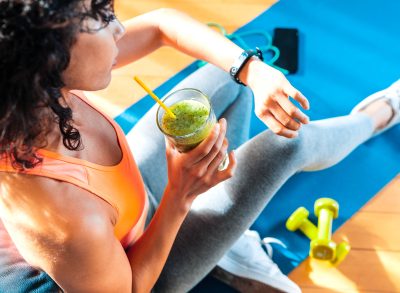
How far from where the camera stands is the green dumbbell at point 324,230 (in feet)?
4.09

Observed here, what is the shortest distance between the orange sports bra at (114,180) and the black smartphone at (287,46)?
866mm

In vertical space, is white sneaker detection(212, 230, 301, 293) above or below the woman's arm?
below

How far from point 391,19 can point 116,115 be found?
102 centimetres

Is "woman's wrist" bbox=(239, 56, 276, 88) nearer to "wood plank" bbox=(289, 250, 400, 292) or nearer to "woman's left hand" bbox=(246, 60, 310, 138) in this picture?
"woman's left hand" bbox=(246, 60, 310, 138)

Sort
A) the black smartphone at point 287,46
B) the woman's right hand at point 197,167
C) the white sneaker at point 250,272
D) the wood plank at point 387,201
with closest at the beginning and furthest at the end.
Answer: the woman's right hand at point 197,167 < the white sneaker at point 250,272 < the wood plank at point 387,201 < the black smartphone at point 287,46

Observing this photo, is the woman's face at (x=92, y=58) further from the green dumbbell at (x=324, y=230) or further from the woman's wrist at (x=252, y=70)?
the green dumbbell at (x=324, y=230)

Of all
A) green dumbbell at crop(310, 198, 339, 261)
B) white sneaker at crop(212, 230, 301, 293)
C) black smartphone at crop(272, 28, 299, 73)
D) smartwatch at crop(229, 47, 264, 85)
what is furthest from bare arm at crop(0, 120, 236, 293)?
black smartphone at crop(272, 28, 299, 73)

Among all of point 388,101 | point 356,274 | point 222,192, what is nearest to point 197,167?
point 222,192

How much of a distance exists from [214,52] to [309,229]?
57 cm

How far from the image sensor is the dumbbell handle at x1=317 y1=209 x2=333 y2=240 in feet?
4.17

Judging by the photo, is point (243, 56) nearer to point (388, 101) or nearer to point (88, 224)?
point (88, 224)

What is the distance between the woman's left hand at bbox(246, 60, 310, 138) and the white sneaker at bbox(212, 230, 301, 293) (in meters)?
0.38

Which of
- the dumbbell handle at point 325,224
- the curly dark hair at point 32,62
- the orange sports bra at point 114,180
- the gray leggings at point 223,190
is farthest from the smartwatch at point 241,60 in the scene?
the dumbbell handle at point 325,224

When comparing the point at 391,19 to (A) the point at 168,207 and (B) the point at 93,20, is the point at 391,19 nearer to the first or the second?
(A) the point at 168,207
